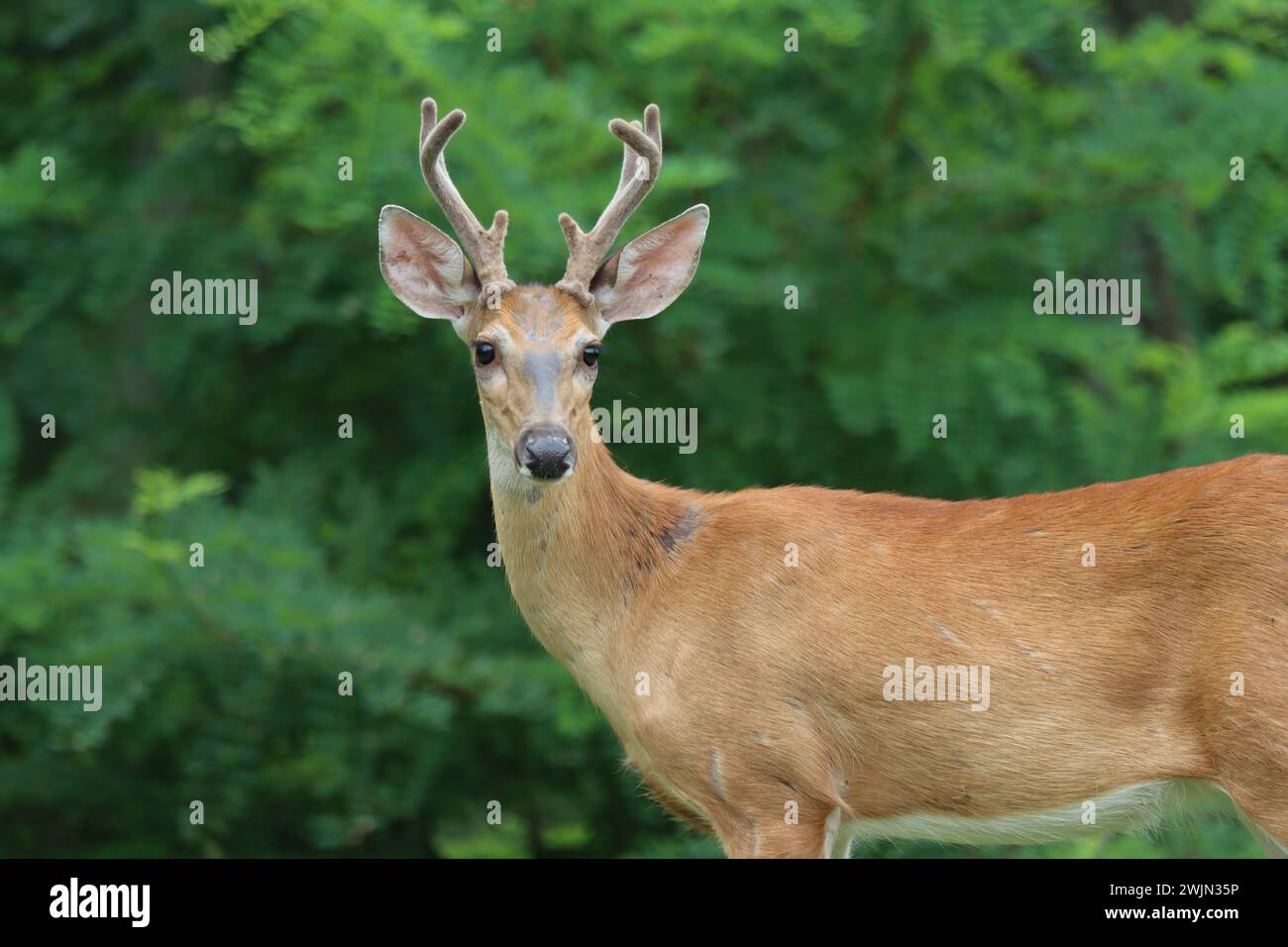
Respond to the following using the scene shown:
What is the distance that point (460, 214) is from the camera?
6.61 meters

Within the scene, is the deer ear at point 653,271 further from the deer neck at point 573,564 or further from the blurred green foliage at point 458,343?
the blurred green foliage at point 458,343

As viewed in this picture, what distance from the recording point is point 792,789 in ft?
20.6

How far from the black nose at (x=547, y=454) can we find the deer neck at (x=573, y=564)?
50 cm

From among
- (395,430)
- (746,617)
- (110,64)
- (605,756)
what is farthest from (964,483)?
(110,64)

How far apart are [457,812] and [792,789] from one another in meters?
6.29

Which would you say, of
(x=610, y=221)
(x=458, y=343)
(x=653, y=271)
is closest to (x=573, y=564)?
(x=653, y=271)

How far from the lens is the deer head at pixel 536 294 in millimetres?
6375

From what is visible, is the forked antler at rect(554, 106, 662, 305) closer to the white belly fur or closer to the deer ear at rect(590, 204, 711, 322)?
the deer ear at rect(590, 204, 711, 322)

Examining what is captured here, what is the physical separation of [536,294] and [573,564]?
1.10 m

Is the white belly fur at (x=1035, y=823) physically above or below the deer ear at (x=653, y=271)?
below

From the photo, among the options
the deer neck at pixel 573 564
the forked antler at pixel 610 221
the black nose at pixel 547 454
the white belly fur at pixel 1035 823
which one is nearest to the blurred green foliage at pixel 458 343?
the forked antler at pixel 610 221

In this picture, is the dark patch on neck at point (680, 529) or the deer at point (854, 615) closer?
the deer at point (854, 615)

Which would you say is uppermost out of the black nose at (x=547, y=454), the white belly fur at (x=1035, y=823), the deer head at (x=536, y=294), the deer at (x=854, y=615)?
the deer head at (x=536, y=294)

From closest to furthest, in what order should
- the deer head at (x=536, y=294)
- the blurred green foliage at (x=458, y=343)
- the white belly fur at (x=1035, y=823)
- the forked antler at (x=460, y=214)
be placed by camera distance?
the white belly fur at (x=1035, y=823), the deer head at (x=536, y=294), the forked antler at (x=460, y=214), the blurred green foliage at (x=458, y=343)
